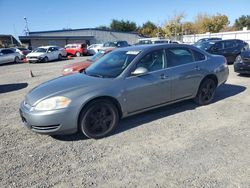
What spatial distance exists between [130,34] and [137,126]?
49.3m

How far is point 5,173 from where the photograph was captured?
339cm

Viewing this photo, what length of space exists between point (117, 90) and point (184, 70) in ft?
5.81

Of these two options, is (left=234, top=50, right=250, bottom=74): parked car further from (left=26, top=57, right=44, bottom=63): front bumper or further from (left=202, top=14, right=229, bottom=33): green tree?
(left=202, top=14, right=229, bottom=33): green tree

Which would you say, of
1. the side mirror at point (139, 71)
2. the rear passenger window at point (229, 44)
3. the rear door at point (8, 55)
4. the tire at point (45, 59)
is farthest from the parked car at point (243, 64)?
the rear door at point (8, 55)

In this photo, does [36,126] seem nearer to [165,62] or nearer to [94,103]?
[94,103]

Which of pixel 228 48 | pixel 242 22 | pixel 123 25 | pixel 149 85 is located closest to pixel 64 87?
pixel 149 85

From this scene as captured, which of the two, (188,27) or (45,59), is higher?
(188,27)

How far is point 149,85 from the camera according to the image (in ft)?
15.7

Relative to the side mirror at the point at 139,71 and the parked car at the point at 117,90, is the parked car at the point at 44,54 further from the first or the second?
the side mirror at the point at 139,71

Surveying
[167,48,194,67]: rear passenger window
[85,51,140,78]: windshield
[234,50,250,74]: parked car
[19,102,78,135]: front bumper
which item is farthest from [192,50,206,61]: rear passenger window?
[234,50,250,74]: parked car

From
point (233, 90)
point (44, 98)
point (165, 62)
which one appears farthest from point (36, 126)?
point (233, 90)

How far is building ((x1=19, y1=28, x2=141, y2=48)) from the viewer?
135ft

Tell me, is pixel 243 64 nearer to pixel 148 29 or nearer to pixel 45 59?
pixel 45 59

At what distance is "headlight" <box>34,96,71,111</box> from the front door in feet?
3.61
